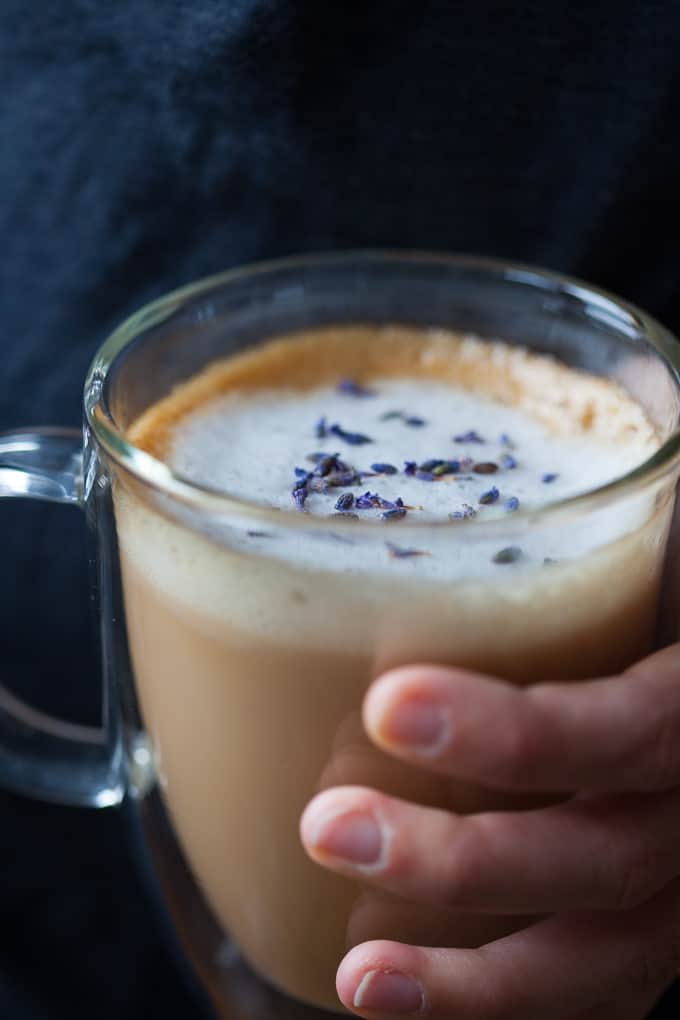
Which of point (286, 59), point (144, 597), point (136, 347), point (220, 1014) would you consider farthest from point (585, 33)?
point (220, 1014)

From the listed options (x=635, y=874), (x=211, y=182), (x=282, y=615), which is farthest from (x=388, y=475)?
(x=211, y=182)

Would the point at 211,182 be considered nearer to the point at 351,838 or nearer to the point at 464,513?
the point at 464,513

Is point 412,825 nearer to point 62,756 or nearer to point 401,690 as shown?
point 401,690

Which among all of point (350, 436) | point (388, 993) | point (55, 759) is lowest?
point (55, 759)

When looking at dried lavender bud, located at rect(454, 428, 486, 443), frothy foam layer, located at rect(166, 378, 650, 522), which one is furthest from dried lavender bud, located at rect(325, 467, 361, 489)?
dried lavender bud, located at rect(454, 428, 486, 443)

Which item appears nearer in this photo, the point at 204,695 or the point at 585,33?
the point at 204,695

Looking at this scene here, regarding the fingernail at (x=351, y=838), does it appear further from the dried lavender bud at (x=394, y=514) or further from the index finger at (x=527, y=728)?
the dried lavender bud at (x=394, y=514)

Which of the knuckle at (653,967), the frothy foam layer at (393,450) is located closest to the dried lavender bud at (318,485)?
the frothy foam layer at (393,450)
